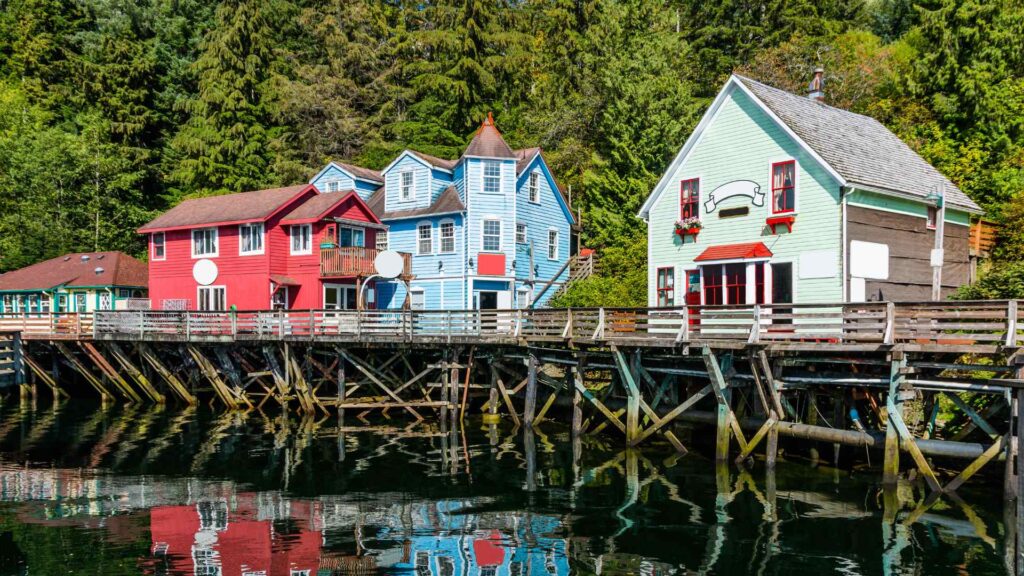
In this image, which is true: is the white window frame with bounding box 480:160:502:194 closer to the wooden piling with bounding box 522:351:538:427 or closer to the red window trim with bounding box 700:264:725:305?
the red window trim with bounding box 700:264:725:305

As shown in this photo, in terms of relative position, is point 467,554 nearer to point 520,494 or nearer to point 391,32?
point 520,494

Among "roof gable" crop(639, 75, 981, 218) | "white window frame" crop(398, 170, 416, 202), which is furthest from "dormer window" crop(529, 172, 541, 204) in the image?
"roof gable" crop(639, 75, 981, 218)

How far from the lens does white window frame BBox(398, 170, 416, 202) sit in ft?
128

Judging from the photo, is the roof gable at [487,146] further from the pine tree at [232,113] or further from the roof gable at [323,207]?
the pine tree at [232,113]

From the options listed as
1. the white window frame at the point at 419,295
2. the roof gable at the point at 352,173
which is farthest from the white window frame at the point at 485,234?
the roof gable at the point at 352,173

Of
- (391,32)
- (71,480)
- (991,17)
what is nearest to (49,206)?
(391,32)

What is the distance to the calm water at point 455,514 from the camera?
42.3 ft

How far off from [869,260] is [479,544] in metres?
14.8

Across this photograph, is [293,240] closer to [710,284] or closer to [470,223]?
[470,223]

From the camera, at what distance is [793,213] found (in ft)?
75.9

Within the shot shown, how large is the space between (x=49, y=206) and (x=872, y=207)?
50263 mm

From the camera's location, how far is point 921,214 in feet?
80.6

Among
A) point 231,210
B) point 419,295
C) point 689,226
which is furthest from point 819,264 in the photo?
point 231,210

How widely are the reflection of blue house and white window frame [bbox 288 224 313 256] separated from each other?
69.6 feet
